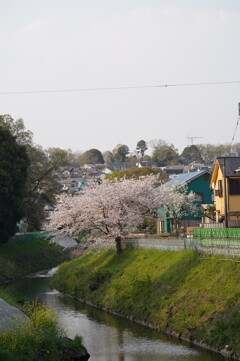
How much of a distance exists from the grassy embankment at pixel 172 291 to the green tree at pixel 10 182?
541 inches

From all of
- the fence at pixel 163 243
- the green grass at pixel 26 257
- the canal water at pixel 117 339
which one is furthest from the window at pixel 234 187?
the green grass at pixel 26 257

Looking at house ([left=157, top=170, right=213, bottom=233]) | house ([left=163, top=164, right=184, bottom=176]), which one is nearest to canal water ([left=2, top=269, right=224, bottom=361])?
house ([left=157, top=170, right=213, bottom=233])

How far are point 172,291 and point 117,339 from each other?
518 centimetres

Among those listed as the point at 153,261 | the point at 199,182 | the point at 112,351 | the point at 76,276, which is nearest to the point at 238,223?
the point at 153,261

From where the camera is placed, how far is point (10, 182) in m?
63.5

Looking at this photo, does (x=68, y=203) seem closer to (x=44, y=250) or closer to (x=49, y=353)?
(x=44, y=250)

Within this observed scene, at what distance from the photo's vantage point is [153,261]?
145ft

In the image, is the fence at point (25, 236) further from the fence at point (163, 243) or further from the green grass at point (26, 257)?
the fence at point (163, 243)

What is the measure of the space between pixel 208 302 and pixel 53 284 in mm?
25652

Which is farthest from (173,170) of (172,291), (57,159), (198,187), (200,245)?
(172,291)

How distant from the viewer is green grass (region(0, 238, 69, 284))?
62.3 meters

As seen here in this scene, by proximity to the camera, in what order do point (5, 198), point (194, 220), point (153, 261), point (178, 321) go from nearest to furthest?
point (178, 321) → point (153, 261) → point (5, 198) → point (194, 220)

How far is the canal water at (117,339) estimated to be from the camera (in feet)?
92.9

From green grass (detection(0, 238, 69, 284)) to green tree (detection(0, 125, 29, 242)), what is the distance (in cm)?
265
